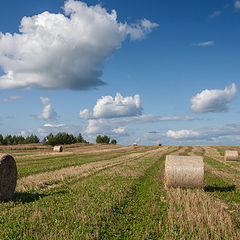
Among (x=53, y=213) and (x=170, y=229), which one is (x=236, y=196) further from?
(x=53, y=213)

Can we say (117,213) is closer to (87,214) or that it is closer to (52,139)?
(87,214)

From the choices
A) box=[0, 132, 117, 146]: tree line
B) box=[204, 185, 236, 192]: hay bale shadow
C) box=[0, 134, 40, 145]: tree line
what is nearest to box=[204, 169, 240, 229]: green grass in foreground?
box=[204, 185, 236, 192]: hay bale shadow

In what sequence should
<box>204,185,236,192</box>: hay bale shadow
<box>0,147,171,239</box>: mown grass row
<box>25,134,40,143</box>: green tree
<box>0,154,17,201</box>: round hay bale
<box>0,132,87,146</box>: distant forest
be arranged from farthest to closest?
<box>25,134,40,143</box>: green tree → <box>0,132,87,146</box>: distant forest → <box>204,185,236,192</box>: hay bale shadow → <box>0,154,17,201</box>: round hay bale → <box>0,147,171,239</box>: mown grass row

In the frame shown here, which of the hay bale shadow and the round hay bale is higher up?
the round hay bale

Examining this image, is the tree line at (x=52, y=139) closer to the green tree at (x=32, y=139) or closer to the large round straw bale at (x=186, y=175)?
the green tree at (x=32, y=139)

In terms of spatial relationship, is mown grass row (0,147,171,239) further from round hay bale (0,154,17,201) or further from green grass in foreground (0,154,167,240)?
round hay bale (0,154,17,201)

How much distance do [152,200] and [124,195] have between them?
1.66 meters

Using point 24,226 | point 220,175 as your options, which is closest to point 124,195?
point 24,226

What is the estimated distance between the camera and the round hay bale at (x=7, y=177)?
1380cm

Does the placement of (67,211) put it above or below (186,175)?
below

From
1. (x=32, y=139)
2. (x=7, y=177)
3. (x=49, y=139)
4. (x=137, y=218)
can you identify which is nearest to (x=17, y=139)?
(x=32, y=139)

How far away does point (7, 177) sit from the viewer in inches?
571

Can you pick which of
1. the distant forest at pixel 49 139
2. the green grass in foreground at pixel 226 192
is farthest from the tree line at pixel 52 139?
the green grass in foreground at pixel 226 192

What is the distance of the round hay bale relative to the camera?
13795mm
